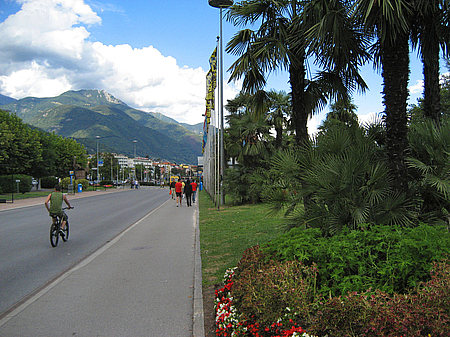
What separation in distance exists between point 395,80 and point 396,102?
0.35 meters

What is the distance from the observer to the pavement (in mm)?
4656

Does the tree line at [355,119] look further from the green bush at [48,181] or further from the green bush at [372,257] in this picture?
the green bush at [48,181]

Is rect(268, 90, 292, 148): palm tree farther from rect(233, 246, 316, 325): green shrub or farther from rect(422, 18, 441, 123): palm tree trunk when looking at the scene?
rect(233, 246, 316, 325): green shrub

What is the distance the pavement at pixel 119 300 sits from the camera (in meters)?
4.66

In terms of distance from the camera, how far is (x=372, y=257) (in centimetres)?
413

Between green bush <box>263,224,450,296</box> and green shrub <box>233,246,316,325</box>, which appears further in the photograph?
green bush <box>263,224,450,296</box>

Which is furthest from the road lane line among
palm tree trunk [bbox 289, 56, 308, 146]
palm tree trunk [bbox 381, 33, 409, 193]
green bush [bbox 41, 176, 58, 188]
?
green bush [bbox 41, 176, 58, 188]

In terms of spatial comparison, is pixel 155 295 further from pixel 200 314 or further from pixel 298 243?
pixel 298 243

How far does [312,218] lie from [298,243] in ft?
5.10

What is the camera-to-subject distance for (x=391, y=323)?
3020mm

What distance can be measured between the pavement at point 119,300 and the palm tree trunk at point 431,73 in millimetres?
5108

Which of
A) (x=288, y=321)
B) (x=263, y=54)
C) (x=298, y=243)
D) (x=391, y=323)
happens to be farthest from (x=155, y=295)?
(x=263, y=54)

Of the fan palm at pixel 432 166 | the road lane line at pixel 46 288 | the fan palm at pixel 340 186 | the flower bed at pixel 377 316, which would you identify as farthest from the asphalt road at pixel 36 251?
the fan palm at pixel 432 166

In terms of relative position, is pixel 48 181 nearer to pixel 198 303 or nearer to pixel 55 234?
pixel 55 234
